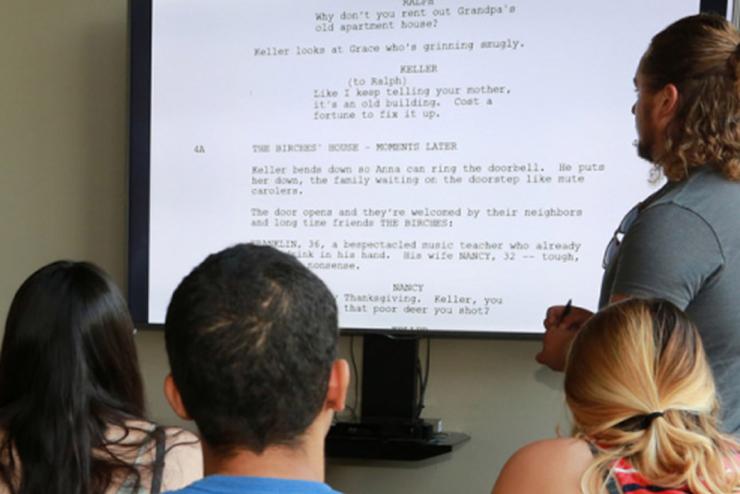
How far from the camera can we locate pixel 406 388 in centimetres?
300

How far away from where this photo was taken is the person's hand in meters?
1.96

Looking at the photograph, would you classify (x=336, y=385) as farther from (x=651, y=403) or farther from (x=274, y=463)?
(x=651, y=403)

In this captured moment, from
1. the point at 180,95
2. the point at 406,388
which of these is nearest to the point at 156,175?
the point at 180,95

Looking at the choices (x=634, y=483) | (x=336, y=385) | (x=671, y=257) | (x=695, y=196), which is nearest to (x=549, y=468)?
(x=634, y=483)

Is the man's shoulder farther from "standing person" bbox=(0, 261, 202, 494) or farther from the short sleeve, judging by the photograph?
the short sleeve

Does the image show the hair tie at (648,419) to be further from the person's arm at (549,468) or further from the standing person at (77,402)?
the standing person at (77,402)

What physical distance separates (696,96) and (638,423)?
675 millimetres

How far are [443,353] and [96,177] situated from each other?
4.54 ft

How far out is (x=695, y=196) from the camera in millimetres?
1624

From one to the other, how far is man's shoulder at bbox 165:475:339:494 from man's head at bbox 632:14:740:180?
40.2 inches

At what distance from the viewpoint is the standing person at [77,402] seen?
145 cm

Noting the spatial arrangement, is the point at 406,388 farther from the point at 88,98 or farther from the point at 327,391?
the point at 327,391

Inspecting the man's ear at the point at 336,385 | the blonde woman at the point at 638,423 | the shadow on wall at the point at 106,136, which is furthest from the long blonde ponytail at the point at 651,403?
the shadow on wall at the point at 106,136

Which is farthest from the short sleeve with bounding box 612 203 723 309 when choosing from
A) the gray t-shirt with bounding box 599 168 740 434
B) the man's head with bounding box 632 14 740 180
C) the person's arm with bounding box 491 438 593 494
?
the person's arm with bounding box 491 438 593 494
